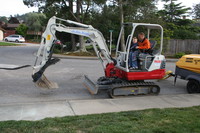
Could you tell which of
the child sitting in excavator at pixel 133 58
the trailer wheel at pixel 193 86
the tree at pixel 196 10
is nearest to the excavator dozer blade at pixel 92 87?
the child sitting in excavator at pixel 133 58

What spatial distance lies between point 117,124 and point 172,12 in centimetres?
3370

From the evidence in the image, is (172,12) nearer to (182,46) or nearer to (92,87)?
(182,46)

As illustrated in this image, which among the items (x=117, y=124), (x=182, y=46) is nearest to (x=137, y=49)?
(x=117, y=124)

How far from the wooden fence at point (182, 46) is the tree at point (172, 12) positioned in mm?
11325

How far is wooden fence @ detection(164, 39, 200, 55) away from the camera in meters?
23.5

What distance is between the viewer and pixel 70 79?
31.6ft

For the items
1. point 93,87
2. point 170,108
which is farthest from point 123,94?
point 170,108

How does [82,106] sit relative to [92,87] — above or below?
below

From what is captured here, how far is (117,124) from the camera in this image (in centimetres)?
434

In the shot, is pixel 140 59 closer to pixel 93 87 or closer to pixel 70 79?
pixel 93 87

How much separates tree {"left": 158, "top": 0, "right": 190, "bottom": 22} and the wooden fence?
1132 cm

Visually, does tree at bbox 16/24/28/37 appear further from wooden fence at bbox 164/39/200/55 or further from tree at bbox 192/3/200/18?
tree at bbox 192/3/200/18

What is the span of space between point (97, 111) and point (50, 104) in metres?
1.37

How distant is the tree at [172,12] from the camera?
111ft
